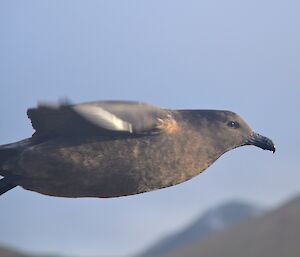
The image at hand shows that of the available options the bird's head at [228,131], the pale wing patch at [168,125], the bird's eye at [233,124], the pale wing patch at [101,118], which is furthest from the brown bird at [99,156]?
the bird's eye at [233,124]

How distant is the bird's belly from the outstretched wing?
0.22 metres

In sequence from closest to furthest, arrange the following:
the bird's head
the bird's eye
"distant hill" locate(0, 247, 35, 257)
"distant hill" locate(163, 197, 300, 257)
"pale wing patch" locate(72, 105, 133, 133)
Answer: "pale wing patch" locate(72, 105, 133, 133), the bird's head, the bird's eye, "distant hill" locate(0, 247, 35, 257), "distant hill" locate(163, 197, 300, 257)

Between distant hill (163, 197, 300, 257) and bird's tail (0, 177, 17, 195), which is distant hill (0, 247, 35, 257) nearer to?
distant hill (163, 197, 300, 257)

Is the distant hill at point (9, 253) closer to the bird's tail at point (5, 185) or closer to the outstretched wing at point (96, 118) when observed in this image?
the bird's tail at point (5, 185)

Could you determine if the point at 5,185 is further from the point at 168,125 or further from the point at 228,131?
the point at 228,131

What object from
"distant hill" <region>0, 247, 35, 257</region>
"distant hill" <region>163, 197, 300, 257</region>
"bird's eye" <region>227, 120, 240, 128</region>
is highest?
"bird's eye" <region>227, 120, 240, 128</region>

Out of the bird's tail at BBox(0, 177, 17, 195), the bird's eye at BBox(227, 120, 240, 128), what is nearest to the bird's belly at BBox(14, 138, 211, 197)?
the bird's tail at BBox(0, 177, 17, 195)

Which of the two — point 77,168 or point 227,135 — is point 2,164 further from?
point 227,135

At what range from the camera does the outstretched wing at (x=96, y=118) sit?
9461 mm

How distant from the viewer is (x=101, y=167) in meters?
10.2

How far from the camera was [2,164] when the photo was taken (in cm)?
1068

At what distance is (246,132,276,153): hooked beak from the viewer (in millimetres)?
11758

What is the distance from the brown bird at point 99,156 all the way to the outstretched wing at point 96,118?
0.01 metres

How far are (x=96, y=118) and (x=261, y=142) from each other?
10.6ft
